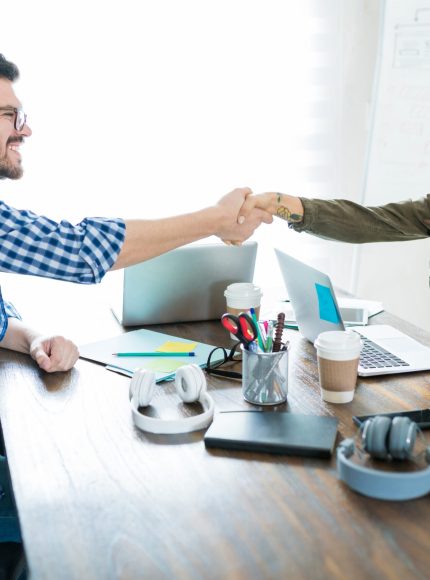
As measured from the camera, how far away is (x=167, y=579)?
0.75m

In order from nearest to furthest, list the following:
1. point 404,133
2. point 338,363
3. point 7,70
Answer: point 338,363
point 7,70
point 404,133

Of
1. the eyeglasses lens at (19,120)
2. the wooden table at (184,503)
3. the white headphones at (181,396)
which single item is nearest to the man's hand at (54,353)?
the wooden table at (184,503)

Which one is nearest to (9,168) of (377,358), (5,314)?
(5,314)

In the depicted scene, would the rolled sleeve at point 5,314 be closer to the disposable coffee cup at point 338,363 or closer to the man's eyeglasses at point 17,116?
the man's eyeglasses at point 17,116

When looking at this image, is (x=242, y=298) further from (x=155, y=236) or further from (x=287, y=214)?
(x=287, y=214)

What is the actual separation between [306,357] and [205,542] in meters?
0.72

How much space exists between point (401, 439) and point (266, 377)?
1.06 feet

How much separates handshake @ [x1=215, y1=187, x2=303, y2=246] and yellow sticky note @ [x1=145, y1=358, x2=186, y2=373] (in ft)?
1.27

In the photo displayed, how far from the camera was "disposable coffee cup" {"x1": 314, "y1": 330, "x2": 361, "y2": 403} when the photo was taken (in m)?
1.20

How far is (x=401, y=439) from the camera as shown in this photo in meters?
0.94

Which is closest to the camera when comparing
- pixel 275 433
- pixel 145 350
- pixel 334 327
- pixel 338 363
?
pixel 275 433

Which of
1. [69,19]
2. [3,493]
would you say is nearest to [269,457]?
[3,493]

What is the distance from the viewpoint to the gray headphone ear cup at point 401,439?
0.94 meters

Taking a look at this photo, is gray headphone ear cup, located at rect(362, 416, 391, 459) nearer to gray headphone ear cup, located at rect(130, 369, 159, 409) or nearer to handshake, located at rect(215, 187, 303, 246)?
gray headphone ear cup, located at rect(130, 369, 159, 409)
